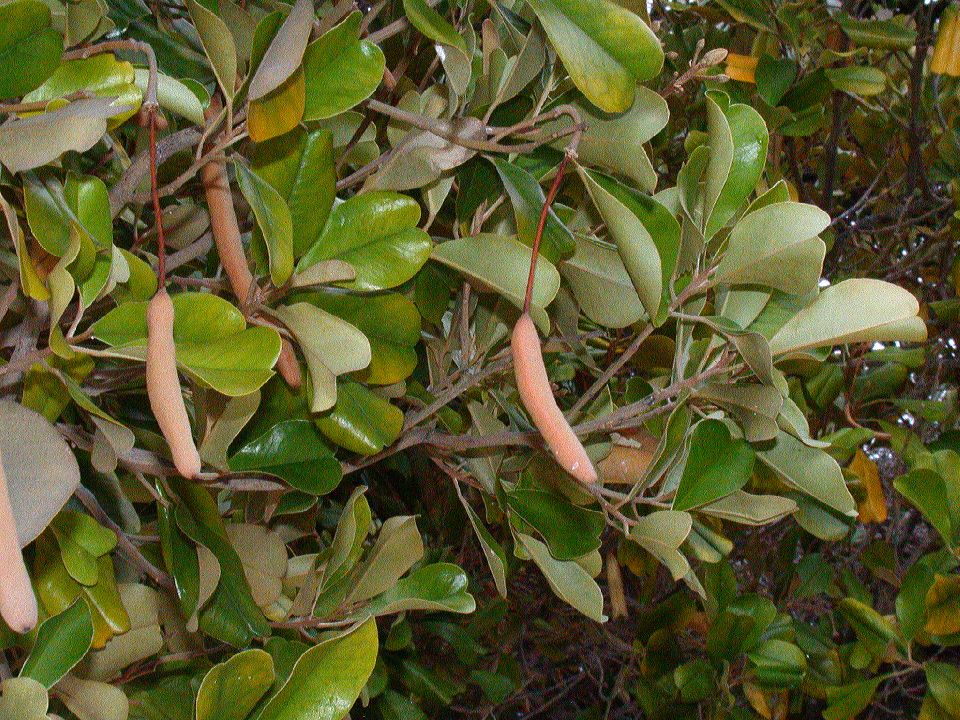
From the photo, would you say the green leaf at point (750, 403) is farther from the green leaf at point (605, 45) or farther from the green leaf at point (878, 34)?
the green leaf at point (878, 34)

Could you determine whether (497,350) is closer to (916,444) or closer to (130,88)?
(130,88)

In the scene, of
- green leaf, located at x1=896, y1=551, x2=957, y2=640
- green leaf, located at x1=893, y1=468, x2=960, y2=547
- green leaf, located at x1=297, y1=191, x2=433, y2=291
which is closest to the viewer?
green leaf, located at x1=297, y1=191, x2=433, y2=291

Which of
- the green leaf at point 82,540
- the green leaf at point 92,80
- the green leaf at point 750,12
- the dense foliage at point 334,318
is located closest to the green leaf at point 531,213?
the dense foliage at point 334,318

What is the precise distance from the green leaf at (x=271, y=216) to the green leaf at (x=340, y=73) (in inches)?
2.1

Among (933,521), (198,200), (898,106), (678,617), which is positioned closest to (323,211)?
(198,200)

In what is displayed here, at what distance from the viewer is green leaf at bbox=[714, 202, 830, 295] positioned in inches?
23.4

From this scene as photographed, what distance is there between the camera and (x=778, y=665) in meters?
1.15

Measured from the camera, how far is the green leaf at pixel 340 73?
0.53m

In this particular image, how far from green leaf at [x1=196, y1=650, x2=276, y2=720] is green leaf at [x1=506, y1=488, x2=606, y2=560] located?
8.9 inches

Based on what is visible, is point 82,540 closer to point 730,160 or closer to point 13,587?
point 13,587

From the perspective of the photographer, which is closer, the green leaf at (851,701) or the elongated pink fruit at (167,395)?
the elongated pink fruit at (167,395)

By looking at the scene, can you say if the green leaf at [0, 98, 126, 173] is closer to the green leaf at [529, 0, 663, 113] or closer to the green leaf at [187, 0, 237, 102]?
the green leaf at [187, 0, 237, 102]

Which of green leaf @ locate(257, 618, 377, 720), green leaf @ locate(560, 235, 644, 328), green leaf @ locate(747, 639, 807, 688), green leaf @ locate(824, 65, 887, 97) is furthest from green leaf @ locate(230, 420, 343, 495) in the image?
green leaf @ locate(824, 65, 887, 97)

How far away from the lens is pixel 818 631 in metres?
1.35
